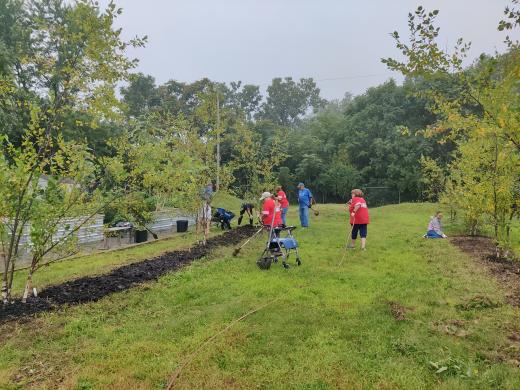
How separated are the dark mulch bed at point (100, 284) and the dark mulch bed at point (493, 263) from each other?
235 inches

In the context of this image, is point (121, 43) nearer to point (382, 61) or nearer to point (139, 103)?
point (382, 61)

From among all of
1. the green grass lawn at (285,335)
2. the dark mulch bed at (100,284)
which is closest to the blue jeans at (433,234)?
the green grass lawn at (285,335)

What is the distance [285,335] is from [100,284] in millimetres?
3790

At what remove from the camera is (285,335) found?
455 cm

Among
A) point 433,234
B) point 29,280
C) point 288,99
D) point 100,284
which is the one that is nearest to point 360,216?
point 433,234

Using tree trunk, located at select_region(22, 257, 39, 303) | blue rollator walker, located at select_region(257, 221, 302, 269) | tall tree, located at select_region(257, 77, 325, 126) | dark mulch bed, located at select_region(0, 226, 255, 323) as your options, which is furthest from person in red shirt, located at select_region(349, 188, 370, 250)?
tall tree, located at select_region(257, 77, 325, 126)

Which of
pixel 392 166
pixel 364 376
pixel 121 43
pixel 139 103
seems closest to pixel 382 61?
pixel 364 376

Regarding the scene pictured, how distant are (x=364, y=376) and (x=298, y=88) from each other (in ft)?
202

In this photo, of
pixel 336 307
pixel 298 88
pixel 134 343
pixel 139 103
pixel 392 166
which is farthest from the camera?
pixel 298 88

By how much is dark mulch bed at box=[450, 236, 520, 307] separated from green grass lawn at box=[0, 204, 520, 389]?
0.26 meters

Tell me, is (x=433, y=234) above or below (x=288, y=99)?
below

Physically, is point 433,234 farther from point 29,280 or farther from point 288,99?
point 288,99

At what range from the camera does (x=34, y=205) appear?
550 cm

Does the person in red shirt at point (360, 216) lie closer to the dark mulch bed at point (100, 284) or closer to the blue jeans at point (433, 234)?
the blue jeans at point (433, 234)
